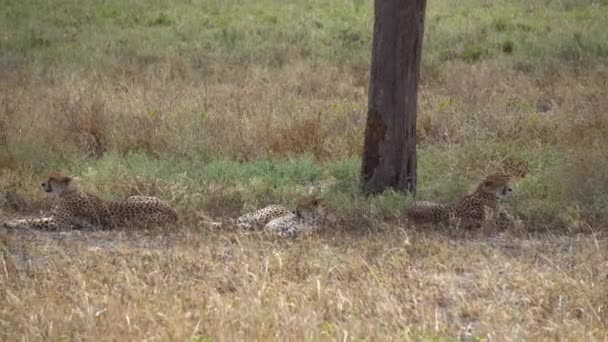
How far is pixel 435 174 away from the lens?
977 cm

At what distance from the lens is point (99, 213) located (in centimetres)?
802

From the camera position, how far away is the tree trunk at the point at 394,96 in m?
8.82

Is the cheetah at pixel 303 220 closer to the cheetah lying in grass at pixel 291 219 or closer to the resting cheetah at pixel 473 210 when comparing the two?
the cheetah lying in grass at pixel 291 219

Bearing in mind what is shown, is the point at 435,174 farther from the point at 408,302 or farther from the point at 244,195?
the point at 408,302

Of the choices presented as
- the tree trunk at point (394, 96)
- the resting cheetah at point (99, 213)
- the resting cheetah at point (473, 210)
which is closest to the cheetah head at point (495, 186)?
the resting cheetah at point (473, 210)

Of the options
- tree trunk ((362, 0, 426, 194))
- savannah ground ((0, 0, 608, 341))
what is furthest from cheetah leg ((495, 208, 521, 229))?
tree trunk ((362, 0, 426, 194))

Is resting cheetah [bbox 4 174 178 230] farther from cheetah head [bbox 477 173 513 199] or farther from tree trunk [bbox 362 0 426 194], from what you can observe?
cheetah head [bbox 477 173 513 199]

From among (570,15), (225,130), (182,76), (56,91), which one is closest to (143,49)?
(182,76)

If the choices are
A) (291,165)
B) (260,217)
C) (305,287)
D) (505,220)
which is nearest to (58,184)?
(260,217)

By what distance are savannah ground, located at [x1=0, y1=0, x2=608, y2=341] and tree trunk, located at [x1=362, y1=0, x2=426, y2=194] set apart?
28 cm

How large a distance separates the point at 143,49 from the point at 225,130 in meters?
5.79

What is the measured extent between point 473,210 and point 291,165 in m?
2.27

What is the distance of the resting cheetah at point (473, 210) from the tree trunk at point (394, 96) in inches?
36.5

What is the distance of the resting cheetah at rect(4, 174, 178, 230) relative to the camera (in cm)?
788
